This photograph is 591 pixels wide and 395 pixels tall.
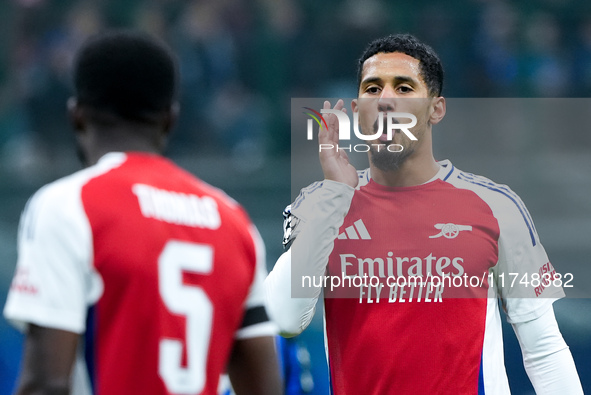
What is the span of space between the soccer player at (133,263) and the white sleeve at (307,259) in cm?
84

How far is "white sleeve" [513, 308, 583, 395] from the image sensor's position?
305cm

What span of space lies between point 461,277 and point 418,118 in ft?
1.95

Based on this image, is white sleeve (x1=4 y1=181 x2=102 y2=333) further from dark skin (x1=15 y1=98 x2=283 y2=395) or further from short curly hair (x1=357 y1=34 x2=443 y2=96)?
short curly hair (x1=357 y1=34 x2=443 y2=96)

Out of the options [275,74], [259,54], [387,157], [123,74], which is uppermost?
[259,54]

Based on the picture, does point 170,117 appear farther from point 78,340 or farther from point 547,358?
point 547,358

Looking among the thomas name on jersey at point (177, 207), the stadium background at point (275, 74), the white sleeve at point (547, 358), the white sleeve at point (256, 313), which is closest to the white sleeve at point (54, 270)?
the thomas name on jersey at point (177, 207)

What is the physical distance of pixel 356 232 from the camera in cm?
332

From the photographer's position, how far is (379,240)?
130 inches

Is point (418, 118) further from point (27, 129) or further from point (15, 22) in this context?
point (15, 22)

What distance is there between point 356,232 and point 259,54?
8.72 m

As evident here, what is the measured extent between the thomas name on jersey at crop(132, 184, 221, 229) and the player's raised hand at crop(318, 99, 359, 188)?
113 centimetres

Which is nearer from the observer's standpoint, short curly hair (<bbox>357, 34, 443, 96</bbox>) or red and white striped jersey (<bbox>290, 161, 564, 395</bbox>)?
red and white striped jersey (<bbox>290, 161, 564, 395</bbox>)

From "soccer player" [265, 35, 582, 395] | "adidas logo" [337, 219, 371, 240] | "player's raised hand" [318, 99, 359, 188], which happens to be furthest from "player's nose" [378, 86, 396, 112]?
"adidas logo" [337, 219, 371, 240]

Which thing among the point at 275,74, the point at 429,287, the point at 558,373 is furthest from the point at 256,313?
the point at 275,74
